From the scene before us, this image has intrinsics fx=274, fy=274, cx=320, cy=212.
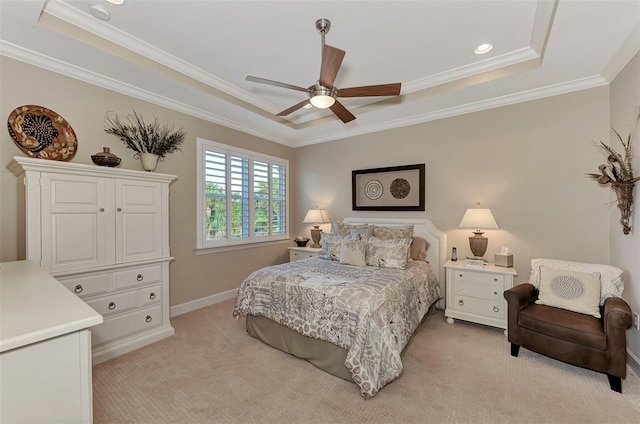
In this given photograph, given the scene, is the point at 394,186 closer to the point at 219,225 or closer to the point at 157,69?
the point at 219,225

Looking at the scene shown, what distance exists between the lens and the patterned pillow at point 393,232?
367cm

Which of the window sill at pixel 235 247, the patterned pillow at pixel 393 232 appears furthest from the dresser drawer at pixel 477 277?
the window sill at pixel 235 247

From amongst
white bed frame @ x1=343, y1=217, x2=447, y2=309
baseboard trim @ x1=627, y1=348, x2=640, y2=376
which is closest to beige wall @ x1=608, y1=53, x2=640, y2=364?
baseboard trim @ x1=627, y1=348, x2=640, y2=376

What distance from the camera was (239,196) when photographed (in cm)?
450

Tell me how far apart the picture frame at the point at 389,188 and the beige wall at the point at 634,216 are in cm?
197

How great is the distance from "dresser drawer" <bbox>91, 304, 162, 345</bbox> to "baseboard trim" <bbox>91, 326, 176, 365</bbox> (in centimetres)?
5

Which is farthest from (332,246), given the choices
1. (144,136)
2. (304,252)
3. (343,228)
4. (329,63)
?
(144,136)

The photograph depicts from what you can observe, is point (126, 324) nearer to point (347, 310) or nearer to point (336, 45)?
point (347, 310)

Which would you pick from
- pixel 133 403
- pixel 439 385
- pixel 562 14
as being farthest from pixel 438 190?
pixel 133 403

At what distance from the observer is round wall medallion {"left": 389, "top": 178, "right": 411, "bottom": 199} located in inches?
166

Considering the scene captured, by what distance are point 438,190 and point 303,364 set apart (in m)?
2.91

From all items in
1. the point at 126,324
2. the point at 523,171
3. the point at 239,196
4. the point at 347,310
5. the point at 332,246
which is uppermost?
the point at 523,171

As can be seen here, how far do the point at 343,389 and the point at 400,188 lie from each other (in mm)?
2941

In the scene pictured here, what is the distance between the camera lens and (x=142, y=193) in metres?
2.91
